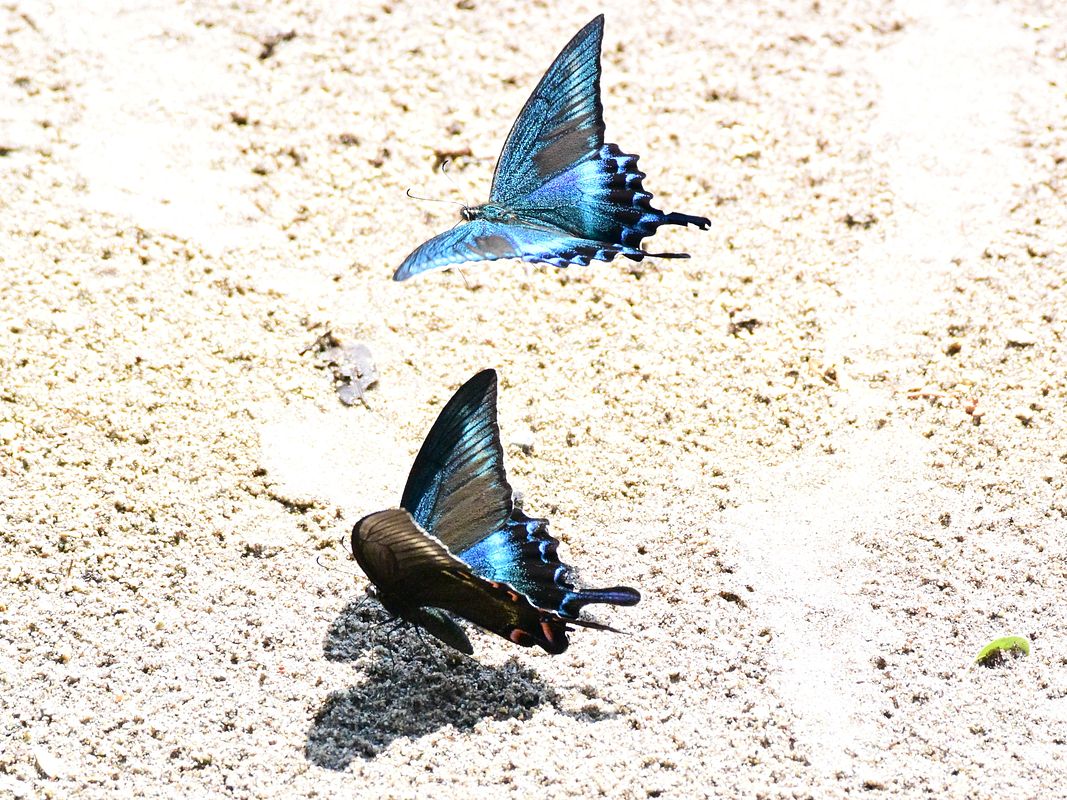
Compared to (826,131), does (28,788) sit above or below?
below

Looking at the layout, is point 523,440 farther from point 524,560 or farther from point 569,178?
point 569,178

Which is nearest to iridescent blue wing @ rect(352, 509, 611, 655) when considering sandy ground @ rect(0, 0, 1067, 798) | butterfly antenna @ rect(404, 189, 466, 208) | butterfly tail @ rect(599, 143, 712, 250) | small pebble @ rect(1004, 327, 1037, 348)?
sandy ground @ rect(0, 0, 1067, 798)

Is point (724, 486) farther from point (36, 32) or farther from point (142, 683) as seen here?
point (36, 32)

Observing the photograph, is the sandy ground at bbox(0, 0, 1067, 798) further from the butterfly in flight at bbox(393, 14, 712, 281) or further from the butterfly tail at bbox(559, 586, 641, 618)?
the butterfly in flight at bbox(393, 14, 712, 281)

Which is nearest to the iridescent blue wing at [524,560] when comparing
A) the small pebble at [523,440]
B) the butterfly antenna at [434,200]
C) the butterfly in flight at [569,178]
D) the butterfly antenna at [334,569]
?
the butterfly antenna at [334,569]

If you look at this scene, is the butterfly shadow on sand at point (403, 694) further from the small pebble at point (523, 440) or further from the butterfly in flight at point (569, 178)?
the butterfly in flight at point (569, 178)

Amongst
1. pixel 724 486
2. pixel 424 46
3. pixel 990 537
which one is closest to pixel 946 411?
pixel 990 537

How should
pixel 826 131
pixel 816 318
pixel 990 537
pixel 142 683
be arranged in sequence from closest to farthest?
pixel 142 683
pixel 990 537
pixel 816 318
pixel 826 131
